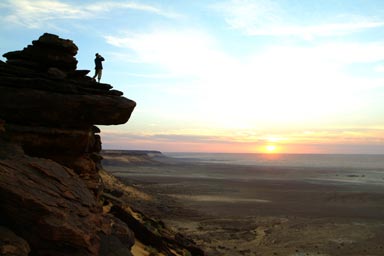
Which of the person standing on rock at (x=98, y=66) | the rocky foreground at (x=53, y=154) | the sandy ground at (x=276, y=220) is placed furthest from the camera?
the sandy ground at (x=276, y=220)

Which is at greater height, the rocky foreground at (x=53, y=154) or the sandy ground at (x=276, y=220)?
the rocky foreground at (x=53, y=154)

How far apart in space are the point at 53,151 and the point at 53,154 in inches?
6.0

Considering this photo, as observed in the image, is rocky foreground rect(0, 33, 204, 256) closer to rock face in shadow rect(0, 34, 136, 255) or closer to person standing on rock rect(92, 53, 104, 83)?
rock face in shadow rect(0, 34, 136, 255)

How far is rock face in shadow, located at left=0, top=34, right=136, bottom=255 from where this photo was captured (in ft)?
38.0

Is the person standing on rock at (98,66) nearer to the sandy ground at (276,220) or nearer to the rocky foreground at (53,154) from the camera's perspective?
the rocky foreground at (53,154)

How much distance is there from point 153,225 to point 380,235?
68.1 feet

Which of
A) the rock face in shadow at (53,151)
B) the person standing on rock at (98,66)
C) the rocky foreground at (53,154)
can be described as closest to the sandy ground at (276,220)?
the rocky foreground at (53,154)

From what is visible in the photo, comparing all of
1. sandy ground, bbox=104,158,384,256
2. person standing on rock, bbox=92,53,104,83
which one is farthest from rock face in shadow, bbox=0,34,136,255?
sandy ground, bbox=104,158,384,256

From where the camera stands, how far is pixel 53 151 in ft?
54.0

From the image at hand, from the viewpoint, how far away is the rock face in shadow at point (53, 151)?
11.6 meters

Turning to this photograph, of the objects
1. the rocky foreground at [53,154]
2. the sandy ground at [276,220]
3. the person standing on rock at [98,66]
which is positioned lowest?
the sandy ground at [276,220]

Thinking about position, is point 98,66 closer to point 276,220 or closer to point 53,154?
point 53,154

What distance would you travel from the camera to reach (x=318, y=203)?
51.9m

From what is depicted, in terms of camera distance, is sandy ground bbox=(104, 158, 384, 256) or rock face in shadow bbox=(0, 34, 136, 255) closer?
rock face in shadow bbox=(0, 34, 136, 255)
